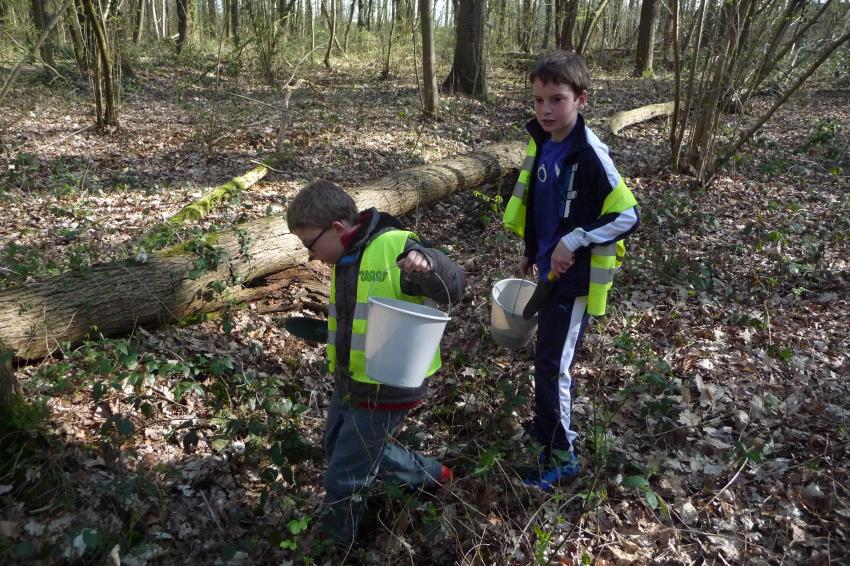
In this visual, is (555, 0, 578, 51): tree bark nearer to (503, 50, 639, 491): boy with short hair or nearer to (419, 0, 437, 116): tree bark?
(419, 0, 437, 116): tree bark

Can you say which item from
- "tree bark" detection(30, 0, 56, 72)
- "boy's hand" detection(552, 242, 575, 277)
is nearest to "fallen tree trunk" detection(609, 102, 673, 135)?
"boy's hand" detection(552, 242, 575, 277)

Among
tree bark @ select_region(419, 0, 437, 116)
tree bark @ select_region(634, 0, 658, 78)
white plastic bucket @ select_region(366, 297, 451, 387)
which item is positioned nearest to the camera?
white plastic bucket @ select_region(366, 297, 451, 387)

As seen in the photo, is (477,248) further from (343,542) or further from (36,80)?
(36,80)

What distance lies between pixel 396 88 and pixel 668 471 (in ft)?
43.6

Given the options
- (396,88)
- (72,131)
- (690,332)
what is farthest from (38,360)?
(396,88)

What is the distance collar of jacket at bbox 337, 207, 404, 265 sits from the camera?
2.64 meters

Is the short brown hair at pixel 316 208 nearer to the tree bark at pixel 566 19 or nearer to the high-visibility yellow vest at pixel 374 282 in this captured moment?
the high-visibility yellow vest at pixel 374 282

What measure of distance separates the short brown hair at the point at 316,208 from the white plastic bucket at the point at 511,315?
4.06ft

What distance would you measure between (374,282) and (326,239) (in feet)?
0.96

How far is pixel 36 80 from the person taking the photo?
1249 centimetres

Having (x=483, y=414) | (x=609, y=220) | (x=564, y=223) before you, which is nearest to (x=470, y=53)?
(x=483, y=414)

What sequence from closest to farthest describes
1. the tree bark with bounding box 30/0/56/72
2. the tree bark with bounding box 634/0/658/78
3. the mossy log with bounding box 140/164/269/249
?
the mossy log with bounding box 140/164/269/249
the tree bark with bounding box 30/0/56/72
the tree bark with bounding box 634/0/658/78

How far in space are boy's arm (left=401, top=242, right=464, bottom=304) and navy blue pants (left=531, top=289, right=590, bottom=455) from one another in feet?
2.30

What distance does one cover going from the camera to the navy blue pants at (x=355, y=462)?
8.96ft
